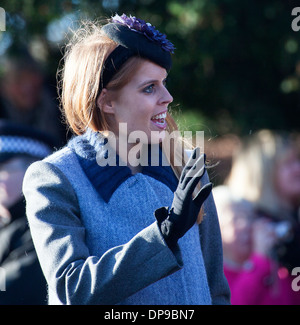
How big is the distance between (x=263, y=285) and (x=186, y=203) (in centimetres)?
170

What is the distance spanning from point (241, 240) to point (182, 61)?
188 centimetres

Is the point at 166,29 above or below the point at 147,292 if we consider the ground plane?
above

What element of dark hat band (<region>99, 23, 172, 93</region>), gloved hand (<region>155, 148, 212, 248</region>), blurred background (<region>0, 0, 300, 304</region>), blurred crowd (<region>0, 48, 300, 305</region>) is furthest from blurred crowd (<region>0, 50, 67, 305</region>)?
gloved hand (<region>155, 148, 212, 248</region>)

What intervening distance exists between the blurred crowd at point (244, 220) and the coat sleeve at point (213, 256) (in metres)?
0.98

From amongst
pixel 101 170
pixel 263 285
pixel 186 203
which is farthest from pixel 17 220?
pixel 186 203

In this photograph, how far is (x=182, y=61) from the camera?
15.6 feet

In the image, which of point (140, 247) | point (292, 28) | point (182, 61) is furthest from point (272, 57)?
point (140, 247)

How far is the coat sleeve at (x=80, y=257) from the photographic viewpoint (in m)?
1.72

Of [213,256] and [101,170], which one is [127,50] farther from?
[213,256]

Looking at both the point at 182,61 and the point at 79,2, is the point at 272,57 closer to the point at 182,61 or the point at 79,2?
the point at 182,61

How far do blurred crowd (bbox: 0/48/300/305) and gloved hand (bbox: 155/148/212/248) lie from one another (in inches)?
52.3

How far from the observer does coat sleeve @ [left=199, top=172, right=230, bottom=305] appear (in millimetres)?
2186

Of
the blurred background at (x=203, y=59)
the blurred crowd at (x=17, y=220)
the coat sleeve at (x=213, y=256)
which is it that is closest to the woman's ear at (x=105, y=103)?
the coat sleeve at (x=213, y=256)

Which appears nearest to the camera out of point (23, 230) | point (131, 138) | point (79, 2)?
point (131, 138)
